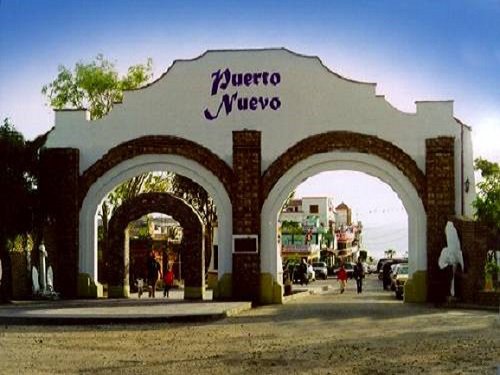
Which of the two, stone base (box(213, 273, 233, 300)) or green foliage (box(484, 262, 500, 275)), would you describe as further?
stone base (box(213, 273, 233, 300))

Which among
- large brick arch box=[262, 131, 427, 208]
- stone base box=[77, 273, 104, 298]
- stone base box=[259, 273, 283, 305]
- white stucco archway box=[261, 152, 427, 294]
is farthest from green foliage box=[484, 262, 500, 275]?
stone base box=[77, 273, 104, 298]

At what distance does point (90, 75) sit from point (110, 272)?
1152 centimetres

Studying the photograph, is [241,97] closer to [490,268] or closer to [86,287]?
[86,287]

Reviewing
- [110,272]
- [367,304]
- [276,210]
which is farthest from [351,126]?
[110,272]

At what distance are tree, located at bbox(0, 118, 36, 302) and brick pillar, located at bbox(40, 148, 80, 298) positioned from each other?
87cm

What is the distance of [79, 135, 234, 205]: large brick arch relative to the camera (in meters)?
25.9

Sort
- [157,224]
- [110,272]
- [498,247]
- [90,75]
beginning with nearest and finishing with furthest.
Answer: [498,247]
[110,272]
[90,75]
[157,224]

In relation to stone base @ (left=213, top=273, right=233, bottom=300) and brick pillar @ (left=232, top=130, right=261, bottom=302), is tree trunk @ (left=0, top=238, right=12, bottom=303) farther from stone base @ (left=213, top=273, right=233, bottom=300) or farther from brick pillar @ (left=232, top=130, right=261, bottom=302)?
brick pillar @ (left=232, top=130, right=261, bottom=302)

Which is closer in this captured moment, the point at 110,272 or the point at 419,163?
the point at 419,163

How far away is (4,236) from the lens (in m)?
24.8

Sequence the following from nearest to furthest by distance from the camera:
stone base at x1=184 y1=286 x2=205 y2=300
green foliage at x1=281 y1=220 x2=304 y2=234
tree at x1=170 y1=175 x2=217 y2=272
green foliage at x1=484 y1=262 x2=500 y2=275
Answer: green foliage at x1=484 y1=262 x2=500 y2=275, stone base at x1=184 y1=286 x2=205 y2=300, tree at x1=170 y1=175 x2=217 y2=272, green foliage at x1=281 y1=220 x2=304 y2=234

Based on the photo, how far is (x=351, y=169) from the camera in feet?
85.0

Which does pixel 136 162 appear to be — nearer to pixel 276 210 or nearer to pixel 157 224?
pixel 276 210

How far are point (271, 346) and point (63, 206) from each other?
44.5 ft
